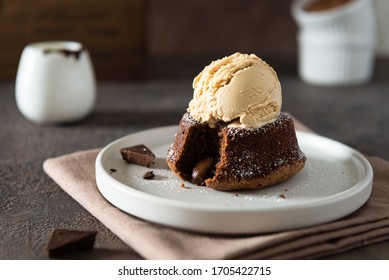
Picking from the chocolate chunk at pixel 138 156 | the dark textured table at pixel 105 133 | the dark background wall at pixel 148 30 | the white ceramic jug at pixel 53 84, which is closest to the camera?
the dark textured table at pixel 105 133

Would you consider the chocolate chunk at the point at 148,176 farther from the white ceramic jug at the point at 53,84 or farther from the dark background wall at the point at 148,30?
the dark background wall at the point at 148,30

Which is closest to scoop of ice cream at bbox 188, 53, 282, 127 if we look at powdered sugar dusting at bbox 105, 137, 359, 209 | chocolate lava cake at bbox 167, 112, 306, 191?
chocolate lava cake at bbox 167, 112, 306, 191

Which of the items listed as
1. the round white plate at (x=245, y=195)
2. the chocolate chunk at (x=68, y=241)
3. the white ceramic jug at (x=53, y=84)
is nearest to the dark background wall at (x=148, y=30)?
the white ceramic jug at (x=53, y=84)

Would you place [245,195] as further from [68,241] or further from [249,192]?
[68,241]

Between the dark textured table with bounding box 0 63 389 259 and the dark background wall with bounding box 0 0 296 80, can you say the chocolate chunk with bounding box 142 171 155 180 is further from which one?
the dark background wall with bounding box 0 0 296 80
